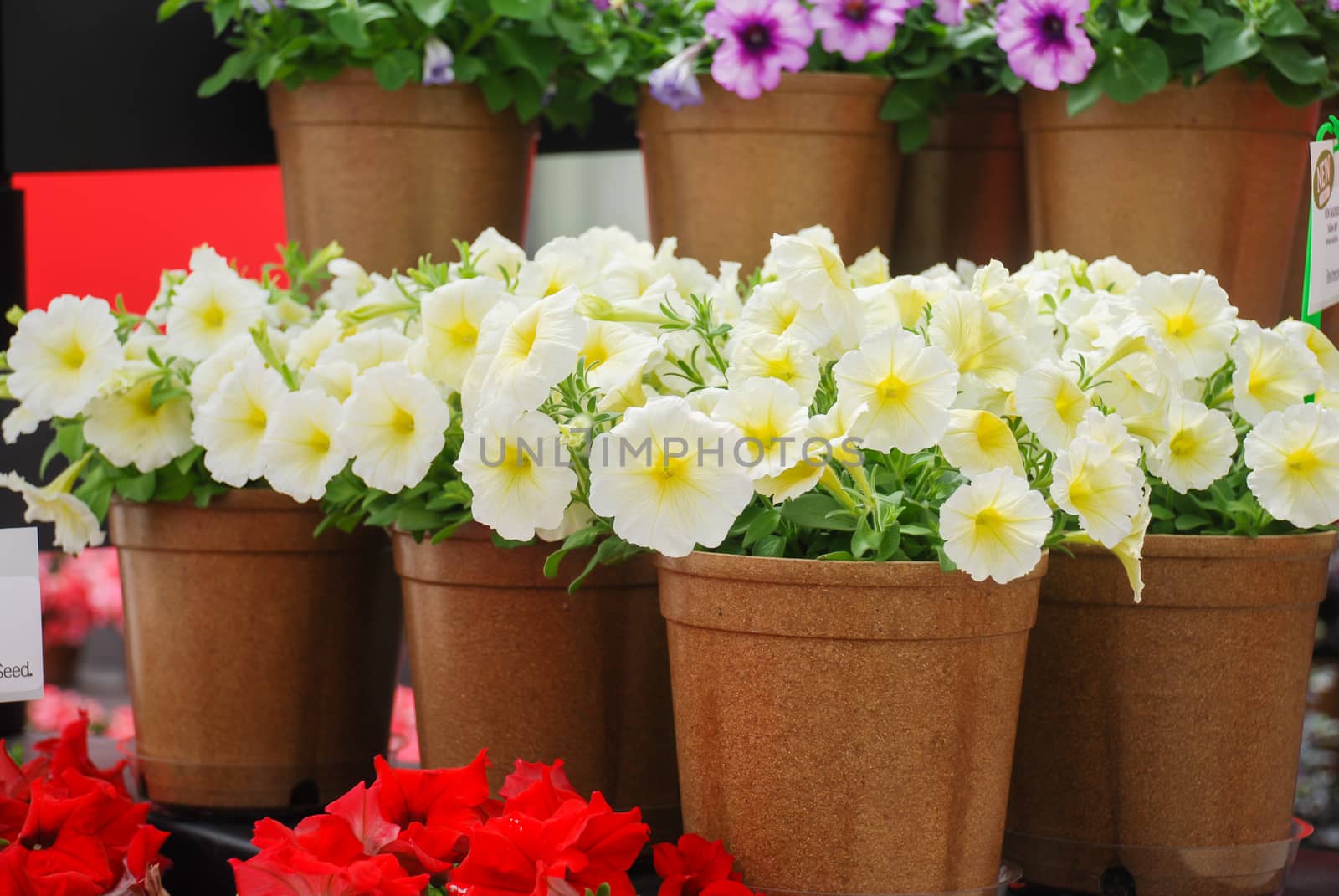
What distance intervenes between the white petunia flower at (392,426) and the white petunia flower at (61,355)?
26 cm

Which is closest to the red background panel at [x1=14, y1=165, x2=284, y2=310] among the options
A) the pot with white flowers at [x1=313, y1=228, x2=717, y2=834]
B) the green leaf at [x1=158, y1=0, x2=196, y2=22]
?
the green leaf at [x1=158, y1=0, x2=196, y2=22]

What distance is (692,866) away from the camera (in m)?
0.73

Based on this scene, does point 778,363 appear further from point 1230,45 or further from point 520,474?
point 1230,45

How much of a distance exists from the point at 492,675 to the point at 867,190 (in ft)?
1.93

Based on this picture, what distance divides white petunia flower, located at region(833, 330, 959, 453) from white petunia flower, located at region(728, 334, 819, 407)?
0.09 ft

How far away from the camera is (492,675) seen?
91 cm

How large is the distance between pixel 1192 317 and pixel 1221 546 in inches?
5.6

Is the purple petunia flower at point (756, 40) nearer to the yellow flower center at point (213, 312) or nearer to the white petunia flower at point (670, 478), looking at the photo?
the yellow flower center at point (213, 312)

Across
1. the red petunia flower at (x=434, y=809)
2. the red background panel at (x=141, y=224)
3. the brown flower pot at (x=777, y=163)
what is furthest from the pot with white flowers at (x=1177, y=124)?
the red background panel at (x=141, y=224)

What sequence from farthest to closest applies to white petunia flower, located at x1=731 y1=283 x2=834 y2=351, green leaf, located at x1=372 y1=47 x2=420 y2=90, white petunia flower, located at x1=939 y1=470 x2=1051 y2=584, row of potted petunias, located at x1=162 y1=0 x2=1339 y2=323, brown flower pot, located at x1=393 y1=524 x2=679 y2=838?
green leaf, located at x1=372 y1=47 x2=420 y2=90, row of potted petunias, located at x1=162 y1=0 x2=1339 y2=323, brown flower pot, located at x1=393 y1=524 x2=679 y2=838, white petunia flower, located at x1=731 y1=283 x2=834 y2=351, white petunia flower, located at x1=939 y1=470 x2=1051 y2=584

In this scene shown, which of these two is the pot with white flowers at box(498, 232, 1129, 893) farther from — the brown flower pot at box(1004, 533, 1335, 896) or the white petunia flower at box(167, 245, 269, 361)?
the white petunia flower at box(167, 245, 269, 361)

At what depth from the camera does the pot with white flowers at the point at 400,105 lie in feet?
4.02

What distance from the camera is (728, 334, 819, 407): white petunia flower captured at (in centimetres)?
74

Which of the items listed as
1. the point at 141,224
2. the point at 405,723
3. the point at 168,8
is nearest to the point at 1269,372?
the point at 168,8
